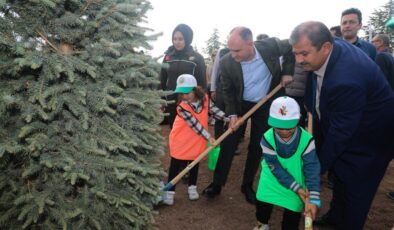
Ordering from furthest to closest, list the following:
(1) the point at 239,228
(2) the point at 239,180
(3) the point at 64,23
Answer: (2) the point at 239,180 < (1) the point at 239,228 < (3) the point at 64,23

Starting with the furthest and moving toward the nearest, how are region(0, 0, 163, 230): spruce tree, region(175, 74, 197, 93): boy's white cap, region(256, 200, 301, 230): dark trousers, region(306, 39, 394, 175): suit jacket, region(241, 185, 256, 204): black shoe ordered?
region(241, 185, 256, 204): black shoe
region(175, 74, 197, 93): boy's white cap
region(256, 200, 301, 230): dark trousers
region(306, 39, 394, 175): suit jacket
region(0, 0, 163, 230): spruce tree

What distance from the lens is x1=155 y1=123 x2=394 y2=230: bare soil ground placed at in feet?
11.8

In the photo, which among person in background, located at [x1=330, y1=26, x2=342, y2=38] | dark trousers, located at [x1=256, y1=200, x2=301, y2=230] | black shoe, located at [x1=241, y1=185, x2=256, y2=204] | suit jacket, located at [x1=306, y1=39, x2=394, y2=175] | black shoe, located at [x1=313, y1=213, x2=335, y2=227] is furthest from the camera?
person in background, located at [x1=330, y1=26, x2=342, y2=38]

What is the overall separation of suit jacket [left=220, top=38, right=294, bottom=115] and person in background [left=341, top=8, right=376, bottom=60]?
3.60ft

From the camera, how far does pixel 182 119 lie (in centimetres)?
410

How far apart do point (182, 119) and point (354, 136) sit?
2079mm

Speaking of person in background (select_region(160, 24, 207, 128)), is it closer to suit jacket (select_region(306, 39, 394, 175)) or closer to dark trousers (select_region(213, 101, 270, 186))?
dark trousers (select_region(213, 101, 270, 186))

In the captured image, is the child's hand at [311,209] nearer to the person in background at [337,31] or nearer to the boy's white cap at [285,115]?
the boy's white cap at [285,115]

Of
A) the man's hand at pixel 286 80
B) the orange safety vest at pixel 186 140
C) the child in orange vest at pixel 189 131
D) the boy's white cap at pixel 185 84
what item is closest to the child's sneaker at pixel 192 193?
the child in orange vest at pixel 189 131

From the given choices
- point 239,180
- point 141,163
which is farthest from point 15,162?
point 239,180

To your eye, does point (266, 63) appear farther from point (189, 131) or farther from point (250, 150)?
point (189, 131)

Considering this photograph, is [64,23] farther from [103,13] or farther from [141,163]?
[141,163]

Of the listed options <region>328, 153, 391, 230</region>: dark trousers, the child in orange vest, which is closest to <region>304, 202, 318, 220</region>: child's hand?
<region>328, 153, 391, 230</region>: dark trousers

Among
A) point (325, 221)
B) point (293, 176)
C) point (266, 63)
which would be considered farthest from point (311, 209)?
point (266, 63)
